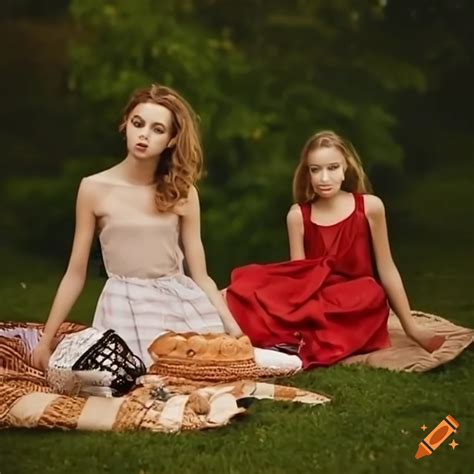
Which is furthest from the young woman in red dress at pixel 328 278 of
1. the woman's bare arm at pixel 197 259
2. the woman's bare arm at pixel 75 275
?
the woman's bare arm at pixel 75 275

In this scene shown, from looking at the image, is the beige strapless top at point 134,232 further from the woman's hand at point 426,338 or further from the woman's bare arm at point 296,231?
the woman's hand at point 426,338

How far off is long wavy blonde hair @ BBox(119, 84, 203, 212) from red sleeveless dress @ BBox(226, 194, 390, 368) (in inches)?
12.9

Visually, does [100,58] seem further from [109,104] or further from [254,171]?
[254,171]

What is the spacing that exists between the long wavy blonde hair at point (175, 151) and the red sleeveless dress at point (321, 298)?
0.33m

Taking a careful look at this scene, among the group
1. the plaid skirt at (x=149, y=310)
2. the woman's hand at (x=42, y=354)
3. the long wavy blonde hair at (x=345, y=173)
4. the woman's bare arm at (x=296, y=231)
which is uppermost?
the long wavy blonde hair at (x=345, y=173)

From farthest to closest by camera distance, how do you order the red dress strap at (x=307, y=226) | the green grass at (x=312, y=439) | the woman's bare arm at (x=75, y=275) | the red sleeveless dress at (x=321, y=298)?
1. the red dress strap at (x=307, y=226)
2. the red sleeveless dress at (x=321, y=298)
3. the woman's bare arm at (x=75, y=275)
4. the green grass at (x=312, y=439)

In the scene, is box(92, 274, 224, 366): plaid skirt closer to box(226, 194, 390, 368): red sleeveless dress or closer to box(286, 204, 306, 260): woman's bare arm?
box(226, 194, 390, 368): red sleeveless dress

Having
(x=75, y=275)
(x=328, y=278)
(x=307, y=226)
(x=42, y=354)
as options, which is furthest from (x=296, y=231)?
(x=42, y=354)

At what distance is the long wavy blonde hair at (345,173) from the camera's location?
7.86 feet

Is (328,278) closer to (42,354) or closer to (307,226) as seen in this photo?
(307,226)

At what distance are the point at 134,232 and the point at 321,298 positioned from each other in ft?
1.55

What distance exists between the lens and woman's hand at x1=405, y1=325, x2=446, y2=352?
2.36 m

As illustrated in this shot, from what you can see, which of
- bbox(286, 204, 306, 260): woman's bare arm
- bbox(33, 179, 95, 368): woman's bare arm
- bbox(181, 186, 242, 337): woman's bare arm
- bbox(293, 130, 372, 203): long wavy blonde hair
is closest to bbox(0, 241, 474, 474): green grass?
bbox(33, 179, 95, 368): woman's bare arm

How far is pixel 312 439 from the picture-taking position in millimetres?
1780
